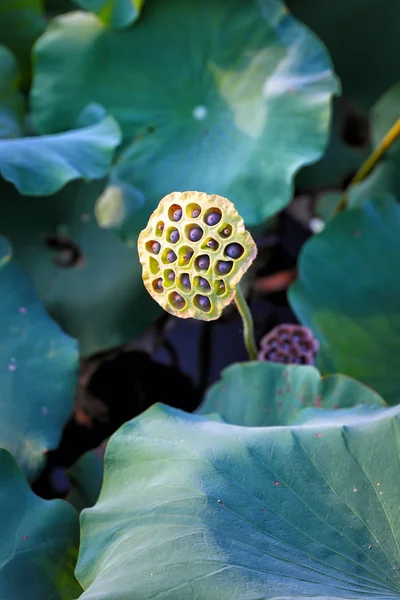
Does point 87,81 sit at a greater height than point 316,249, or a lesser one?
greater

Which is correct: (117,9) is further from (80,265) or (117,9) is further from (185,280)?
(185,280)

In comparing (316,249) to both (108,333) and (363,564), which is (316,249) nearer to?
(108,333)

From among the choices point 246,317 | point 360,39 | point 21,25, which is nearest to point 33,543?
point 246,317

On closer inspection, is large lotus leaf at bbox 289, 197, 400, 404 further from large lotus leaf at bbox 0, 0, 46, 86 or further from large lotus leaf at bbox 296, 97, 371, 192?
large lotus leaf at bbox 0, 0, 46, 86

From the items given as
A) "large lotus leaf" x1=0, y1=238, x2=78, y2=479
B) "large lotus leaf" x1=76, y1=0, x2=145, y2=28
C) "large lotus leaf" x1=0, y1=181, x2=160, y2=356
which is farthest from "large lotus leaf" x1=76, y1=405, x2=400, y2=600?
"large lotus leaf" x1=76, y1=0, x2=145, y2=28

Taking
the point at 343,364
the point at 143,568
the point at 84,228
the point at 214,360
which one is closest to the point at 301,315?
the point at 343,364

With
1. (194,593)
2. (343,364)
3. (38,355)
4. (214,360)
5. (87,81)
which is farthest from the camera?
(214,360)

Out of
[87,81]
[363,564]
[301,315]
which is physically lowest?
[301,315]
